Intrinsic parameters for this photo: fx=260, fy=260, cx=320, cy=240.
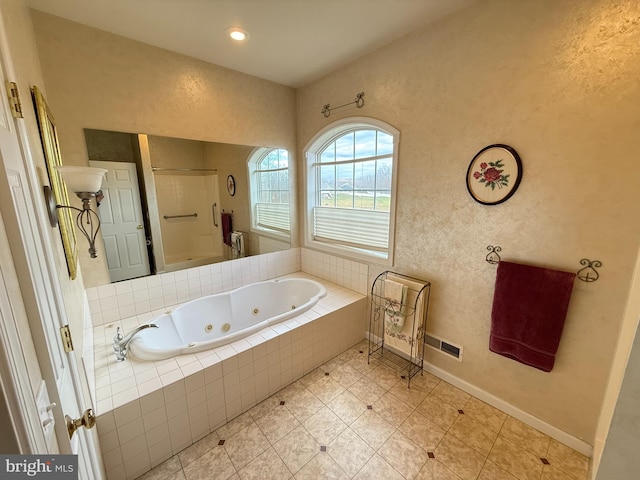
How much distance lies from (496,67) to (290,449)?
9.23ft

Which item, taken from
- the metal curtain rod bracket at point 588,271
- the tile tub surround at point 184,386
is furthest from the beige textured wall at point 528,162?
the tile tub surround at point 184,386

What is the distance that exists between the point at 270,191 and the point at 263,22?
168cm

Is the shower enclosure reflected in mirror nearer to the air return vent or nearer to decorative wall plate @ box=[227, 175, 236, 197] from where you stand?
decorative wall plate @ box=[227, 175, 236, 197]

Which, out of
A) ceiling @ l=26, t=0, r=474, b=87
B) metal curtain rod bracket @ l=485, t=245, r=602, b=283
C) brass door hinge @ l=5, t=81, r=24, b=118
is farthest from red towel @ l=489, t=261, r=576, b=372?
brass door hinge @ l=5, t=81, r=24, b=118

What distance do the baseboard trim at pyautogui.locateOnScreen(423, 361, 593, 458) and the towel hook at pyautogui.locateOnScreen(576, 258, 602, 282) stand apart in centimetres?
107

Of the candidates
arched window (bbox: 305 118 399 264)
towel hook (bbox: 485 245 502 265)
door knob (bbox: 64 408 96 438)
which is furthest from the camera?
arched window (bbox: 305 118 399 264)

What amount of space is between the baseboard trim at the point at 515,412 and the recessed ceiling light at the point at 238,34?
10.4ft

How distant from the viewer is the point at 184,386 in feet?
5.41

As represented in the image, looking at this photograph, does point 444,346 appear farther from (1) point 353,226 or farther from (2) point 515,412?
(1) point 353,226

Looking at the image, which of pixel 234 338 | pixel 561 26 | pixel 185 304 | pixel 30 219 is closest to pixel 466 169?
pixel 561 26

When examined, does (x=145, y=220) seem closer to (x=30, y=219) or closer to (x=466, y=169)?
(x=30, y=219)

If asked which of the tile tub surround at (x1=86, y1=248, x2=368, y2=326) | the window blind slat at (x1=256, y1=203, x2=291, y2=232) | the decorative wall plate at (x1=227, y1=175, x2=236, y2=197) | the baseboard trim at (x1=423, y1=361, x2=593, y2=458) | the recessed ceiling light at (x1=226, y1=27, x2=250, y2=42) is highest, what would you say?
the recessed ceiling light at (x1=226, y1=27, x2=250, y2=42)

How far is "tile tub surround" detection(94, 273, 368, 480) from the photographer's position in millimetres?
1479

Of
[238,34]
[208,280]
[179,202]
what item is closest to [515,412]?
[208,280]
